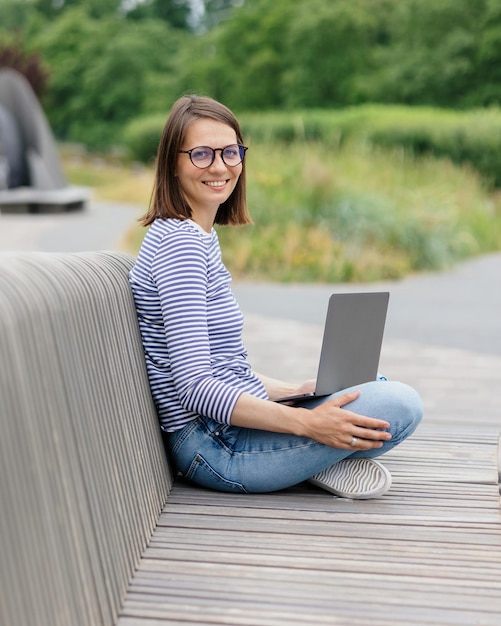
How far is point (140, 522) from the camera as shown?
2609 millimetres

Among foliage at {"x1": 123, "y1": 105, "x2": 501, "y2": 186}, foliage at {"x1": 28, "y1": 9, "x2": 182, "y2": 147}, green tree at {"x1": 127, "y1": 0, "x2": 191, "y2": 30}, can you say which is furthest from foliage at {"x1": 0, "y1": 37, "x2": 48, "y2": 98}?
foliage at {"x1": 123, "y1": 105, "x2": 501, "y2": 186}

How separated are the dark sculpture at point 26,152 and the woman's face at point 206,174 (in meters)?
16.5

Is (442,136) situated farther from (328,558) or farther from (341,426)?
(328,558)

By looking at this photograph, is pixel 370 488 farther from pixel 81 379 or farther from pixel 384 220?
pixel 384 220

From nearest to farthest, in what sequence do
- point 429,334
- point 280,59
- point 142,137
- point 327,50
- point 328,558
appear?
1. point 328,558
2. point 429,334
3. point 142,137
4. point 327,50
5. point 280,59

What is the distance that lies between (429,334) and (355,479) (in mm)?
4694

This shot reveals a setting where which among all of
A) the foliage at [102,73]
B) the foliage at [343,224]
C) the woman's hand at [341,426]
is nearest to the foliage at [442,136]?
the foliage at [343,224]

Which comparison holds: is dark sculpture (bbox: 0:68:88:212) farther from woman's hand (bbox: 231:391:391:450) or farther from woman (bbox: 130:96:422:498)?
woman's hand (bbox: 231:391:391:450)

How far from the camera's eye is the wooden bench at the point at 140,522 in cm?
185

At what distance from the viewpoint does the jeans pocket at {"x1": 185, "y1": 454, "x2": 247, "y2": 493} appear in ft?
10.0

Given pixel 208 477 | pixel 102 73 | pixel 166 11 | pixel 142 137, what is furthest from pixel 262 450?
pixel 166 11

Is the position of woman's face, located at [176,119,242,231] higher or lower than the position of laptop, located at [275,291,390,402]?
higher

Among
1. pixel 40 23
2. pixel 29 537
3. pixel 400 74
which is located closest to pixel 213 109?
pixel 29 537

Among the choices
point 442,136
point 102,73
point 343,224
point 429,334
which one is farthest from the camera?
point 102,73
